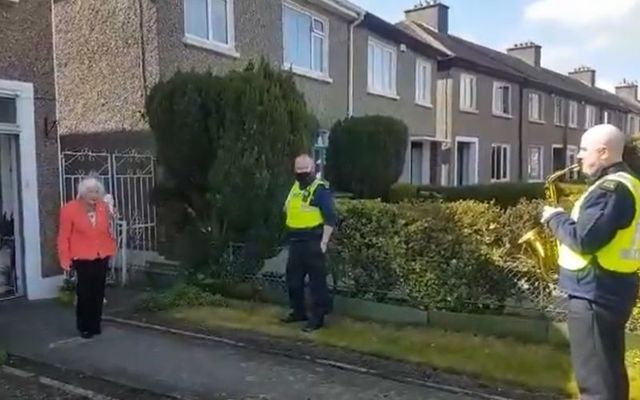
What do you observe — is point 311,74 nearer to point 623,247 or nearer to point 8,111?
point 8,111

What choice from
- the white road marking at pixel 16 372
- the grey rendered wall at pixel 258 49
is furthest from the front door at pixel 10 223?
the grey rendered wall at pixel 258 49

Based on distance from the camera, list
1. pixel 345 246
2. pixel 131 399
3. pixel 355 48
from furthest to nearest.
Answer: pixel 355 48, pixel 345 246, pixel 131 399

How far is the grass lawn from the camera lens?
5050 mm

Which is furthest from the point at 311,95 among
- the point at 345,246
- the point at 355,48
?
the point at 345,246

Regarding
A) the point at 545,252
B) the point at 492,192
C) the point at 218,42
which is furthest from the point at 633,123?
the point at 545,252

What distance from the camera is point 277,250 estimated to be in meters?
7.81

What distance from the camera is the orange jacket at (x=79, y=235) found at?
242 inches

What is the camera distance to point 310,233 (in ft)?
21.0

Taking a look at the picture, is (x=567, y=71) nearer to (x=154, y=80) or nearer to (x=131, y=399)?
(x=154, y=80)

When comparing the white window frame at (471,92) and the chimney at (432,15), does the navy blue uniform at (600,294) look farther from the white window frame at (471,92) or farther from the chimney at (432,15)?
the chimney at (432,15)

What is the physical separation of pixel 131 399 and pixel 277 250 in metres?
3.39

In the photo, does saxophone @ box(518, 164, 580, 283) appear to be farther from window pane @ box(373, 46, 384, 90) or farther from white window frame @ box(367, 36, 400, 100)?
window pane @ box(373, 46, 384, 90)

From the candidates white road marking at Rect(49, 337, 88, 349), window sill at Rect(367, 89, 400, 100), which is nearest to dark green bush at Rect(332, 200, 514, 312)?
white road marking at Rect(49, 337, 88, 349)

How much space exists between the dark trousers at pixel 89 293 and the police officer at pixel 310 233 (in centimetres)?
200
